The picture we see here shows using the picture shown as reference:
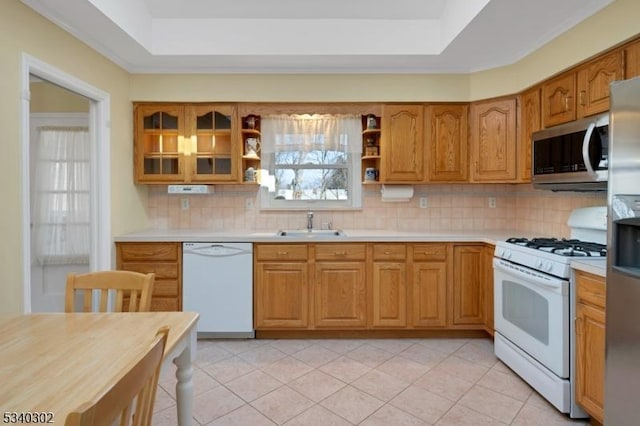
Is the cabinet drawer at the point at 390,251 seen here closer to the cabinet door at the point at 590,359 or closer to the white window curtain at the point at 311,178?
the white window curtain at the point at 311,178

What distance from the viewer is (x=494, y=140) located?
3393 mm

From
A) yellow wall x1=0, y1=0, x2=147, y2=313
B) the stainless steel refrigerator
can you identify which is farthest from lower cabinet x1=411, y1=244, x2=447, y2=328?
yellow wall x1=0, y1=0, x2=147, y2=313

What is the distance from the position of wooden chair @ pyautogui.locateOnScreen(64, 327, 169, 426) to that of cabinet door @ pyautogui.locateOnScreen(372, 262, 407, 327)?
2.49 meters

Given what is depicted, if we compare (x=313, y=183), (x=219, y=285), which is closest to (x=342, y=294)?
(x=219, y=285)

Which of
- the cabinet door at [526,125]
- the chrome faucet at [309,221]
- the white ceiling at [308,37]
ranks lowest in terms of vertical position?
the chrome faucet at [309,221]

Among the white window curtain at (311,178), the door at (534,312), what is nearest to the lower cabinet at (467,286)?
the door at (534,312)

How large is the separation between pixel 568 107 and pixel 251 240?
8.67ft

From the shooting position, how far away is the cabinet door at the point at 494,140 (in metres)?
3.31

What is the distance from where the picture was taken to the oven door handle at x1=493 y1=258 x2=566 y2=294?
2160 millimetres

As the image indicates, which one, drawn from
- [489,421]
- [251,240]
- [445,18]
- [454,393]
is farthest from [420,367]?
[445,18]

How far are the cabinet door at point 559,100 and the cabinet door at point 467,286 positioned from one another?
117 centimetres

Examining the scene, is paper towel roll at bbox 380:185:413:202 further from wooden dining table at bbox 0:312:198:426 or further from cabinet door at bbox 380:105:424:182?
wooden dining table at bbox 0:312:198:426

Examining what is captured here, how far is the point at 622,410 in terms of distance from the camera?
163cm

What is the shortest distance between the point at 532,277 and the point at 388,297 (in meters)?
1.23
